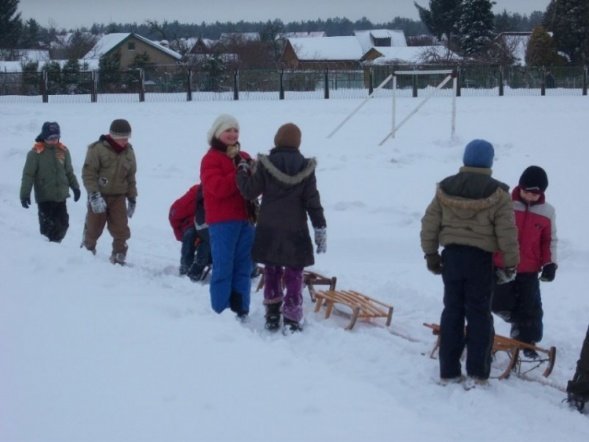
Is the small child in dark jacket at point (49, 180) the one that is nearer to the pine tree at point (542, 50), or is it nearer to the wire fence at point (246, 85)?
the wire fence at point (246, 85)

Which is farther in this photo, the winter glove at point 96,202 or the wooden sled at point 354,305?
the winter glove at point 96,202

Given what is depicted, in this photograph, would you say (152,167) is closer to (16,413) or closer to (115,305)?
(115,305)

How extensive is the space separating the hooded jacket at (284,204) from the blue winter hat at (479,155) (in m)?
1.33

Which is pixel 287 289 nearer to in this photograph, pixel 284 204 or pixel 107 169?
pixel 284 204

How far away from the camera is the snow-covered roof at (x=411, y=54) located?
52.0 metres

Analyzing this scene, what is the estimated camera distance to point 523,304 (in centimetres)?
655

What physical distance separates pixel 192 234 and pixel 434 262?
3672mm

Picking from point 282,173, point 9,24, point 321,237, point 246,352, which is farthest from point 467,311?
point 9,24

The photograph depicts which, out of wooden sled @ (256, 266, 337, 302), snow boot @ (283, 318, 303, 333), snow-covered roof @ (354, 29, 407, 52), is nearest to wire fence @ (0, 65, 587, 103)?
wooden sled @ (256, 266, 337, 302)

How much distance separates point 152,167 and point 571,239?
919 centimetres

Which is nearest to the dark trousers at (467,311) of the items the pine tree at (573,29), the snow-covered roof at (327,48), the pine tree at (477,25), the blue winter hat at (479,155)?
the blue winter hat at (479,155)

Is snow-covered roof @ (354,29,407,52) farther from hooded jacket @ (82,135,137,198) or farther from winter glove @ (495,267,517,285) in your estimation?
winter glove @ (495,267,517,285)

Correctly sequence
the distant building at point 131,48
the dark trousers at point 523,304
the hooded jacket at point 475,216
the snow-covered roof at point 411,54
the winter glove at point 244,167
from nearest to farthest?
the hooded jacket at point 475,216
the dark trousers at point 523,304
the winter glove at point 244,167
the snow-covered roof at point 411,54
the distant building at point 131,48

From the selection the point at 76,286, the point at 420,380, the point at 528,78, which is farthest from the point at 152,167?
the point at 528,78
